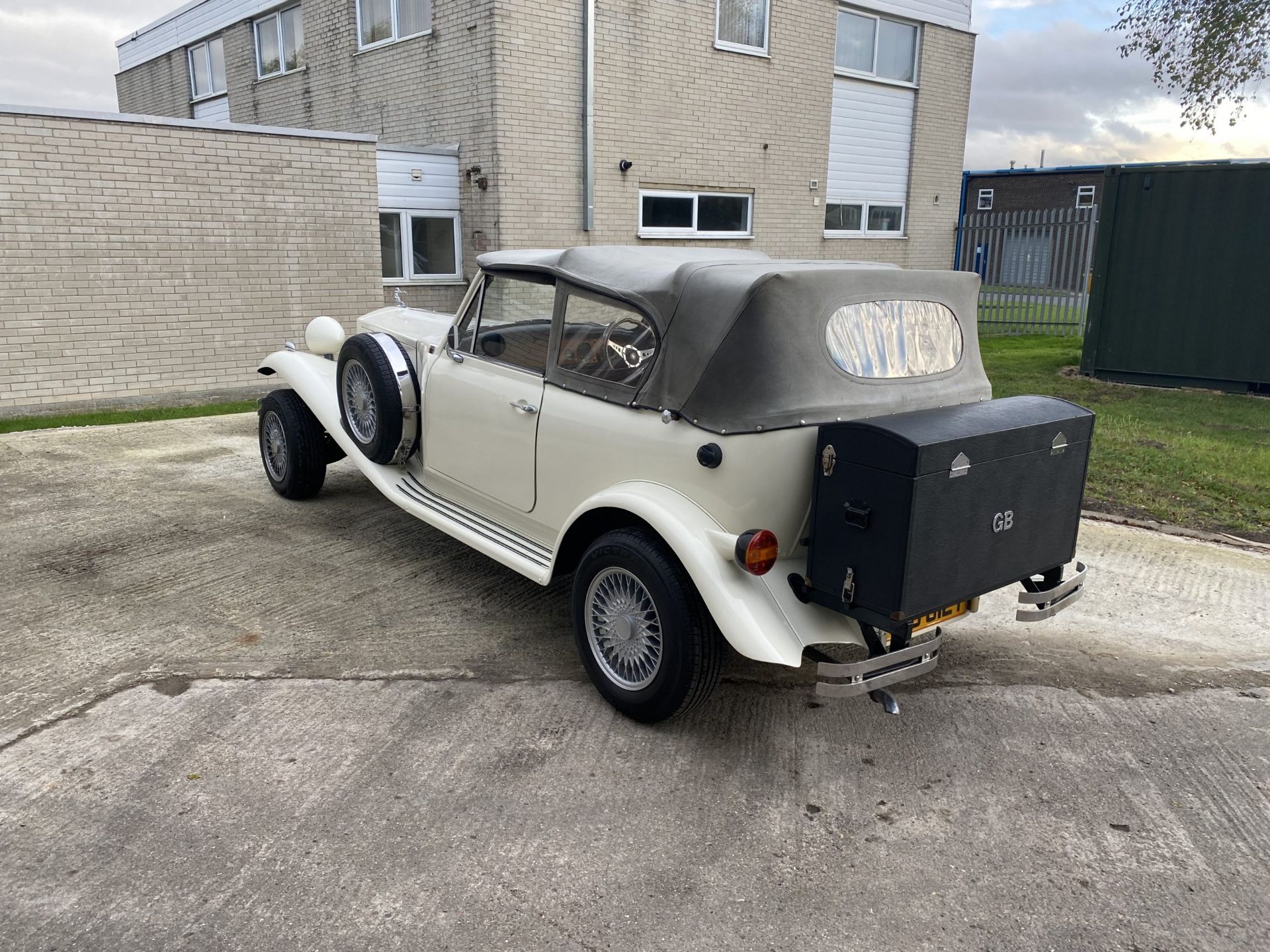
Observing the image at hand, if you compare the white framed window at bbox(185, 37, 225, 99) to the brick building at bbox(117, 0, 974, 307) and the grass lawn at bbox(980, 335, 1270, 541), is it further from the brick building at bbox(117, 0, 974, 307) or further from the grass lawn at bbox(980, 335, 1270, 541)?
the grass lawn at bbox(980, 335, 1270, 541)

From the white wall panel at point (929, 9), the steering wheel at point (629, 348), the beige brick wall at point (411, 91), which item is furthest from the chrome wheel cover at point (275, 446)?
the white wall panel at point (929, 9)

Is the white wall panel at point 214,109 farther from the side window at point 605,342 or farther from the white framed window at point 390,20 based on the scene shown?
the side window at point 605,342

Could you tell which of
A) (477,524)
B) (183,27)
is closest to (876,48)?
(183,27)

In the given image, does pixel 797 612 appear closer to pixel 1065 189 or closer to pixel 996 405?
pixel 996 405

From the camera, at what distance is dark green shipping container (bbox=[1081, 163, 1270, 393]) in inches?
397

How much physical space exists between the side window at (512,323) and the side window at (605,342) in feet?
0.55

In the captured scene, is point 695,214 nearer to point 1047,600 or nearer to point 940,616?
point 1047,600

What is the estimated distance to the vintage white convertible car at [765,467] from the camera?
3154 millimetres

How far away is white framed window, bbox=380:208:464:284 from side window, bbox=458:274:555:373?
315 inches

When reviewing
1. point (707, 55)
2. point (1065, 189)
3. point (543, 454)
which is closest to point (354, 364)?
point (543, 454)

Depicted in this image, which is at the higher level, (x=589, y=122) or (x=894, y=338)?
(x=589, y=122)

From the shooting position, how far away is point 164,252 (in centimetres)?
1009

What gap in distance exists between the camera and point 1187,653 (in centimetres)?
440

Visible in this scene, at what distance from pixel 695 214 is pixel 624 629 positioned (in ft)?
37.6
